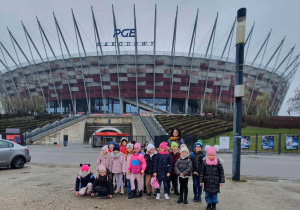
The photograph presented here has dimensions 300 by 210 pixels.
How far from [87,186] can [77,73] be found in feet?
190

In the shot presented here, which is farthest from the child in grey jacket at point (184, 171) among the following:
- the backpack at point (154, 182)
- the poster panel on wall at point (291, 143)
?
the poster panel on wall at point (291, 143)

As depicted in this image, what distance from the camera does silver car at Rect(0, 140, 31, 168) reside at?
32.4 ft

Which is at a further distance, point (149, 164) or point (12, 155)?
point (12, 155)

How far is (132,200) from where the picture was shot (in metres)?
5.48

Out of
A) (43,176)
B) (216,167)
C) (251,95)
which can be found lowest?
(43,176)

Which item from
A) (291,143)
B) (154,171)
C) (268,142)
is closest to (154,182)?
(154,171)

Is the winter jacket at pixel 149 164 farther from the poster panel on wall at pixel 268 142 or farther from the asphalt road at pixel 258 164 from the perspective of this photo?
the poster panel on wall at pixel 268 142

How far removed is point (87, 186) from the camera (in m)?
5.80

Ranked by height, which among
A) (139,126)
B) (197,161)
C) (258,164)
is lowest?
(258,164)

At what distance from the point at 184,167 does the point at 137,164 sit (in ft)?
4.33

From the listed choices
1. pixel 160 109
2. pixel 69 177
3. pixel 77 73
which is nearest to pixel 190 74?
pixel 160 109

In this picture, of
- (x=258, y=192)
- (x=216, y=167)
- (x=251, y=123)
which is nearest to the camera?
(x=216, y=167)

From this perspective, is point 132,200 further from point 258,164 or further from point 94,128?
point 94,128

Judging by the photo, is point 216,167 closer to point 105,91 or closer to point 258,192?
point 258,192
